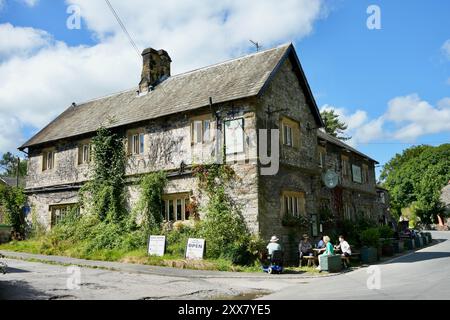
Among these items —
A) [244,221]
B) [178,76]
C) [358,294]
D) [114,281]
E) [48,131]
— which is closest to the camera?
[358,294]

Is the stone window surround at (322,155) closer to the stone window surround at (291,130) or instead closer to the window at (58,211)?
the stone window surround at (291,130)

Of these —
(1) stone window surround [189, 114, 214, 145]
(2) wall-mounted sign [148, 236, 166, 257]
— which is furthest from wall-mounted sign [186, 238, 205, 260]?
(1) stone window surround [189, 114, 214, 145]

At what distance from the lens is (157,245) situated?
17.0 m

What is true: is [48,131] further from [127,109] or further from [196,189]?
[196,189]

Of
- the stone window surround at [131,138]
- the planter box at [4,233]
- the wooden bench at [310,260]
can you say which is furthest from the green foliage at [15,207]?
the wooden bench at [310,260]

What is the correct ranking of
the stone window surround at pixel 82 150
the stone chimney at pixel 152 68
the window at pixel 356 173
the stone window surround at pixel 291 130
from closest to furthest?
1. the stone window surround at pixel 291 130
2. the stone window surround at pixel 82 150
3. the stone chimney at pixel 152 68
4. the window at pixel 356 173

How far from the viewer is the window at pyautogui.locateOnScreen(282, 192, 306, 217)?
710 inches

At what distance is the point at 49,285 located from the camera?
1030 centimetres

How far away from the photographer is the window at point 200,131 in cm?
1792

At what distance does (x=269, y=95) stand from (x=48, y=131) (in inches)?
598

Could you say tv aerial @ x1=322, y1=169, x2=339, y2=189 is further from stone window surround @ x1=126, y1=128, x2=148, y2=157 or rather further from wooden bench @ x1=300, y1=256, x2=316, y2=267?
stone window surround @ x1=126, y1=128, x2=148, y2=157

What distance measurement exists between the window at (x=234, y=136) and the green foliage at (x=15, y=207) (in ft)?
47.9

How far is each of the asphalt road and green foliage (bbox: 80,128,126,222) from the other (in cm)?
555
